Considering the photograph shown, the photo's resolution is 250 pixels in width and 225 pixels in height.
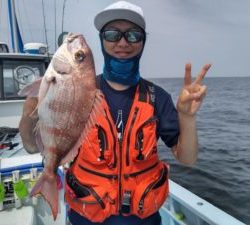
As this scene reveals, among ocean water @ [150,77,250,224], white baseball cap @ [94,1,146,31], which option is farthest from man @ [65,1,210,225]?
ocean water @ [150,77,250,224]

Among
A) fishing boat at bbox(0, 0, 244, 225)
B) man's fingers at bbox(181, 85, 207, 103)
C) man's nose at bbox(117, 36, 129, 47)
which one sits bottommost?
fishing boat at bbox(0, 0, 244, 225)

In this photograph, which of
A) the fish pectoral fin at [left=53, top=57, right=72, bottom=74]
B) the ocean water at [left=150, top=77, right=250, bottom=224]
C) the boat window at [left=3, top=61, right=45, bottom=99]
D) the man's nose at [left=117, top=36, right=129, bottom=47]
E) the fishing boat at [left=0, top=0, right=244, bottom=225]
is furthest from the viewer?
the ocean water at [left=150, top=77, right=250, bottom=224]

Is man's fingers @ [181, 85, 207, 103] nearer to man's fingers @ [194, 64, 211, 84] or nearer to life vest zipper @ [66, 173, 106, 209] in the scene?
man's fingers @ [194, 64, 211, 84]

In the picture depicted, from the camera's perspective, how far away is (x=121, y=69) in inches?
97.6

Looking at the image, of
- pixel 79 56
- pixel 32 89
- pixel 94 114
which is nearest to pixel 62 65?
pixel 79 56

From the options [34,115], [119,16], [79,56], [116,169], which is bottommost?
[116,169]

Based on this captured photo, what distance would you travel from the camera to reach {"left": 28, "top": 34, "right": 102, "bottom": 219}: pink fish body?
193 centimetres

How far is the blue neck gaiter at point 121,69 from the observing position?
97.3 inches

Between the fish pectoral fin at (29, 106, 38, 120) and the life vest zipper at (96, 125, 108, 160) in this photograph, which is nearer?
the fish pectoral fin at (29, 106, 38, 120)

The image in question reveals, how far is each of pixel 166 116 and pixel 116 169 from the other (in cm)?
56

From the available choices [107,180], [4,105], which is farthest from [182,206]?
[4,105]

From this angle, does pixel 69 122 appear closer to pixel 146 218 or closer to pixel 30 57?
pixel 146 218

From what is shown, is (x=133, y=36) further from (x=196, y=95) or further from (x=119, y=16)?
(x=196, y=95)

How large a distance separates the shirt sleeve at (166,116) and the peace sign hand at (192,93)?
12 centimetres
